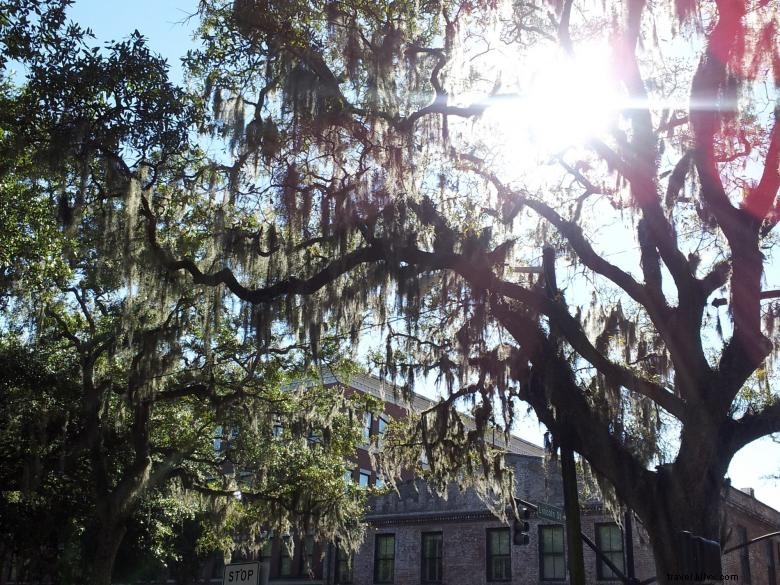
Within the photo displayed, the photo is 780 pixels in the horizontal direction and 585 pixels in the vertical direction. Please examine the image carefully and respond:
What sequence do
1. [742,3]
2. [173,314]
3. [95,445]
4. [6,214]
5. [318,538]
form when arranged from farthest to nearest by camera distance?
[318,538] → [95,445] → [173,314] → [6,214] → [742,3]

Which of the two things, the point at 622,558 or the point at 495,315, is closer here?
the point at 495,315

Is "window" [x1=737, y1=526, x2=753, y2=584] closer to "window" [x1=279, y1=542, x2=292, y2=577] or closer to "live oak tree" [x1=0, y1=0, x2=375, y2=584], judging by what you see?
"live oak tree" [x1=0, y1=0, x2=375, y2=584]

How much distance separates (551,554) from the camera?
24.7 m

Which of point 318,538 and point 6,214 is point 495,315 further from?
point 318,538

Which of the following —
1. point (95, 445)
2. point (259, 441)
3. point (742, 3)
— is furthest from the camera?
point (259, 441)

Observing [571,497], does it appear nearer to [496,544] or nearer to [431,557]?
[496,544]

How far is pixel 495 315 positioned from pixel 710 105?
4.15 metres

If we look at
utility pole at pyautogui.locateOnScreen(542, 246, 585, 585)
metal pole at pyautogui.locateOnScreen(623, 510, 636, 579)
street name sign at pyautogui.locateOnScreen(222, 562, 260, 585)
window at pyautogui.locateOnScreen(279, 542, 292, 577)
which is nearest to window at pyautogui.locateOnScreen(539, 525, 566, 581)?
metal pole at pyautogui.locateOnScreen(623, 510, 636, 579)

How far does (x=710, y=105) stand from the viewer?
33.6ft

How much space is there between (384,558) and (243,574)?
20.9 m

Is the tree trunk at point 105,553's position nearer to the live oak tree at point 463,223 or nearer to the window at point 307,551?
the live oak tree at point 463,223

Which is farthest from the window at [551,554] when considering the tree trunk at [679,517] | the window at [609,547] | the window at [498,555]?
the tree trunk at [679,517]

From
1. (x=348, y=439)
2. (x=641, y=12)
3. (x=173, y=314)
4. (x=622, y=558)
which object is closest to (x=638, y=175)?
(x=641, y=12)

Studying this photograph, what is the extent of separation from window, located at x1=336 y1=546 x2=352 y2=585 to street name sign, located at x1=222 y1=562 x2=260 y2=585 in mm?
21002
